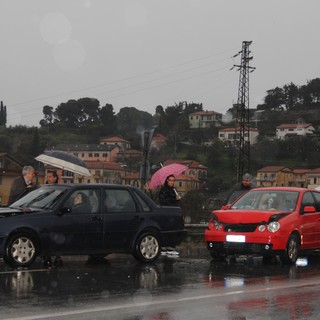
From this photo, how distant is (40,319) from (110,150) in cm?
12128

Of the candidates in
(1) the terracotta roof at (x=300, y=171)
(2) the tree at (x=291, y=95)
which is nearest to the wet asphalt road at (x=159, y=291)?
(1) the terracotta roof at (x=300, y=171)

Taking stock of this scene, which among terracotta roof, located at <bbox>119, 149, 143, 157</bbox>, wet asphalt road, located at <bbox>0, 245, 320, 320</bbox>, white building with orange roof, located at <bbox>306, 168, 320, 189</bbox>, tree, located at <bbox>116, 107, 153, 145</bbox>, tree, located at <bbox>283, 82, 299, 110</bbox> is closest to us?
wet asphalt road, located at <bbox>0, 245, 320, 320</bbox>

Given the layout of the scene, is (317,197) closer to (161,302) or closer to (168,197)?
(168,197)

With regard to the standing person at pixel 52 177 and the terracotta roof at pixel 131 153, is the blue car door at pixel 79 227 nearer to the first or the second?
the standing person at pixel 52 177

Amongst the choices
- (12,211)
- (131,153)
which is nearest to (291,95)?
(131,153)

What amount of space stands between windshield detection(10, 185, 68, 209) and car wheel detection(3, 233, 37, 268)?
30.0 inches

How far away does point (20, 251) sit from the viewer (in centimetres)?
1003

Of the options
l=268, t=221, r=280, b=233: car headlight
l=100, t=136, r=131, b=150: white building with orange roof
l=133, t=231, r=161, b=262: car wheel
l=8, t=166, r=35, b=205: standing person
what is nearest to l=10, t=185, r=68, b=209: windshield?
l=8, t=166, r=35, b=205: standing person

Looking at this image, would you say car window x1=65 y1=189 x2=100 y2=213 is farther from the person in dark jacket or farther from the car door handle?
the person in dark jacket

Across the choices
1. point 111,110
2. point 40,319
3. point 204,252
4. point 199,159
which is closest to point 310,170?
point 199,159

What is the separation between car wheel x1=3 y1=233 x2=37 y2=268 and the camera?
9930 millimetres

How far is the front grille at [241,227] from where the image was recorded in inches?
461

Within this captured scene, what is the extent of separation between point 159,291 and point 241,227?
391 cm

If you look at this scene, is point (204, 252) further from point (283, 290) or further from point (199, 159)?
point (199, 159)
